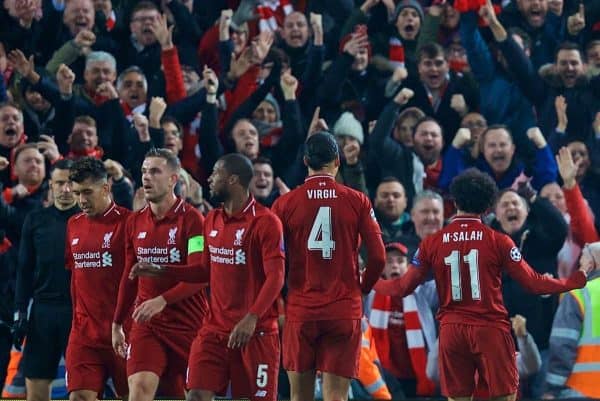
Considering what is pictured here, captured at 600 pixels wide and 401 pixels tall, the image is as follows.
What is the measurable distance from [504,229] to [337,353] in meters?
3.83

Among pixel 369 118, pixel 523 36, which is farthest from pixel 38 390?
pixel 523 36

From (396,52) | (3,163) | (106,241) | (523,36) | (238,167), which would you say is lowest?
(106,241)

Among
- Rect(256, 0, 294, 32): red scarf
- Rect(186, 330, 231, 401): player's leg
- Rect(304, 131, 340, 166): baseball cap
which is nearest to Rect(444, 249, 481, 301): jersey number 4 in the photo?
Rect(304, 131, 340, 166): baseball cap

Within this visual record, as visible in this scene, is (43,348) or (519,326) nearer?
(43,348)

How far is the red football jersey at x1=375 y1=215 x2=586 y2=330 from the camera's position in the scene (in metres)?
Answer: 8.74

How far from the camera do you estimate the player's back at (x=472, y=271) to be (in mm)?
8742

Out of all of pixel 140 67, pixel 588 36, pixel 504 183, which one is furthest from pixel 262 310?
pixel 588 36

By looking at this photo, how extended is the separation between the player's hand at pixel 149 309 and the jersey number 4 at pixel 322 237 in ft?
3.31

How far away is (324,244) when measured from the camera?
858cm

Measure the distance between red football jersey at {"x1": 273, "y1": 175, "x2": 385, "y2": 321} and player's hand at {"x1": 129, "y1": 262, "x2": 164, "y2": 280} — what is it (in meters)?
0.86

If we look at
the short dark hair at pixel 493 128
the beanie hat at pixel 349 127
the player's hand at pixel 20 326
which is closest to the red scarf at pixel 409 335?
the beanie hat at pixel 349 127

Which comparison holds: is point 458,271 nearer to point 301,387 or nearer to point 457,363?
point 457,363

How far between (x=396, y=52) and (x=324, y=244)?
20.2 ft

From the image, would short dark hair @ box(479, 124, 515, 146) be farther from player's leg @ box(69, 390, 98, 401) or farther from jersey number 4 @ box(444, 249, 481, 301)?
player's leg @ box(69, 390, 98, 401)
